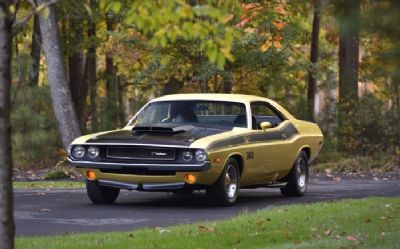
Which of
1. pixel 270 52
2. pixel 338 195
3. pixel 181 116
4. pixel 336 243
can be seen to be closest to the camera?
pixel 336 243

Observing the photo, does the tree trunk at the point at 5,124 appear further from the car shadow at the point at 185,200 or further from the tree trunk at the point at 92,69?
the tree trunk at the point at 92,69

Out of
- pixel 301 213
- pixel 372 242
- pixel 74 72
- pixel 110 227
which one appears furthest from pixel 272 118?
pixel 74 72

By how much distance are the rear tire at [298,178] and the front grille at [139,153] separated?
3.12 meters

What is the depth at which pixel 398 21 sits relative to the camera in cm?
605

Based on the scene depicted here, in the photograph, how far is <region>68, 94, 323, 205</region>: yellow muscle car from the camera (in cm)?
1211

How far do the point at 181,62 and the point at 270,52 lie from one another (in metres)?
2.39

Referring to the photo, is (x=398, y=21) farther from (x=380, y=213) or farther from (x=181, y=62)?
(x=181, y=62)

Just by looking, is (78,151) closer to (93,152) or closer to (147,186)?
(93,152)

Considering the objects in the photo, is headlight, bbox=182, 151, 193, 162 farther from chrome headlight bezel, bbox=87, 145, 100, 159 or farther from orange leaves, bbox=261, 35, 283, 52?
orange leaves, bbox=261, 35, 283, 52

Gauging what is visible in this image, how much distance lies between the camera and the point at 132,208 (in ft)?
41.2

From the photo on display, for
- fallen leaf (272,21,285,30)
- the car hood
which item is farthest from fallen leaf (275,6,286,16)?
the car hood

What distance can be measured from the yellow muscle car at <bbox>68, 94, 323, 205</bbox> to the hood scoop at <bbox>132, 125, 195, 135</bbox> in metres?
0.01

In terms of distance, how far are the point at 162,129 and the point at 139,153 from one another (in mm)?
594

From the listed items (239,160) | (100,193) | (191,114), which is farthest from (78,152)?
(239,160)
